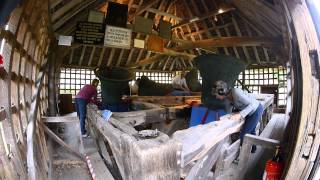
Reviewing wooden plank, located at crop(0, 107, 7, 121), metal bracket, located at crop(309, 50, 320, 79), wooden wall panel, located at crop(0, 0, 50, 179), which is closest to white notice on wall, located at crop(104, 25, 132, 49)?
wooden wall panel, located at crop(0, 0, 50, 179)

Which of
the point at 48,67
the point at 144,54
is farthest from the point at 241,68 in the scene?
the point at 144,54

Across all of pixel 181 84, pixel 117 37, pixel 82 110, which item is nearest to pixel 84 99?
pixel 82 110

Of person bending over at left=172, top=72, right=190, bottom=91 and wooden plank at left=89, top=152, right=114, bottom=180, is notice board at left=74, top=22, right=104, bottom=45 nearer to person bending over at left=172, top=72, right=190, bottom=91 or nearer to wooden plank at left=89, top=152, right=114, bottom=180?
person bending over at left=172, top=72, right=190, bottom=91

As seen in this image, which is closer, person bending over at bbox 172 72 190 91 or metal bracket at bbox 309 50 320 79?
metal bracket at bbox 309 50 320 79

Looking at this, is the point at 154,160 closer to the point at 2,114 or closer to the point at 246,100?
the point at 2,114

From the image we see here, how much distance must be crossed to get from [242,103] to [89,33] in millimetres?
4328

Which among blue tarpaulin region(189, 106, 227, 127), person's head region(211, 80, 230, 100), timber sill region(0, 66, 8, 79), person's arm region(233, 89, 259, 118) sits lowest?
blue tarpaulin region(189, 106, 227, 127)

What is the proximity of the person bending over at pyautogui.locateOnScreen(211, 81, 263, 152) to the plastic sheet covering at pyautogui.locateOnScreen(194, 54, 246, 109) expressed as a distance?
0.22 m

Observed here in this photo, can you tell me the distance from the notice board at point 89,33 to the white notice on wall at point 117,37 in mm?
145

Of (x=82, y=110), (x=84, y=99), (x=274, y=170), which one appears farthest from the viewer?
(x=82, y=110)

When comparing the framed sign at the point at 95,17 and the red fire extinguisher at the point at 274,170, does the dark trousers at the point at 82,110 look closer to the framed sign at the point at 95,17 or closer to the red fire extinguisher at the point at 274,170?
the framed sign at the point at 95,17

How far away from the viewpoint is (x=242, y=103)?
148 inches

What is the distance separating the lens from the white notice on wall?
6.86 m

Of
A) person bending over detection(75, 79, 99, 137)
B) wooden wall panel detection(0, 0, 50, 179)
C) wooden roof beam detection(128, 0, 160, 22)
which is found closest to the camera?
wooden wall panel detection(0, 0, 50, 179)
